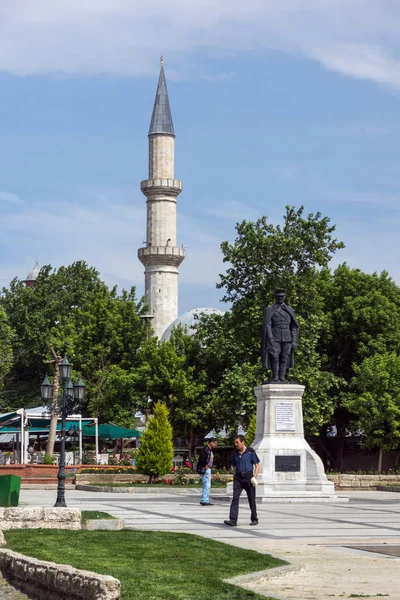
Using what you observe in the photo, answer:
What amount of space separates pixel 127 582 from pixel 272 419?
59.7ft

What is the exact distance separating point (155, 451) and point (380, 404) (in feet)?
54.9

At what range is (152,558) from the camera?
37.4 feet

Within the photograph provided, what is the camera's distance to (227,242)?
49188 mm

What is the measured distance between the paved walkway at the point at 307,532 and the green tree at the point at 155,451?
4736mm

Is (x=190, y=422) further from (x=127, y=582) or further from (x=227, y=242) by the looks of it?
(x=127, y=582)

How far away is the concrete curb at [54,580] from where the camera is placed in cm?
830

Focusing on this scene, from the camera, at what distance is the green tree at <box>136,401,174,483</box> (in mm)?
35125

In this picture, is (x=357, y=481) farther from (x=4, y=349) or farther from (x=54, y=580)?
(x=4, y=349)

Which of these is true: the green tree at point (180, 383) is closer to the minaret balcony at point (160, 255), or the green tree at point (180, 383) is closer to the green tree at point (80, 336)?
the green tree at point (80, 336)

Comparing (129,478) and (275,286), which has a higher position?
(275,286)

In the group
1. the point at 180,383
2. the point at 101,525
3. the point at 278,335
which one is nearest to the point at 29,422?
the point at 180,383

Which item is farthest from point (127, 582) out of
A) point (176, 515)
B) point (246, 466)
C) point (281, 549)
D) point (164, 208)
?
point (164, 208)

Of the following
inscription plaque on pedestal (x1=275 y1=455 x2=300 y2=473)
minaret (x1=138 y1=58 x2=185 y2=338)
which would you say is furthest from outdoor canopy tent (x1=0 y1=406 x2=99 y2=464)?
minaret (x1=138 y1=58 x2=185 y2=338)

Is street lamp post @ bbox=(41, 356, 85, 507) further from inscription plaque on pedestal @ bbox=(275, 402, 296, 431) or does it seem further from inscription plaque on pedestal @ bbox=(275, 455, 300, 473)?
inscription plaque on pedestal @ bbox=(275, 455, 300, 473)
